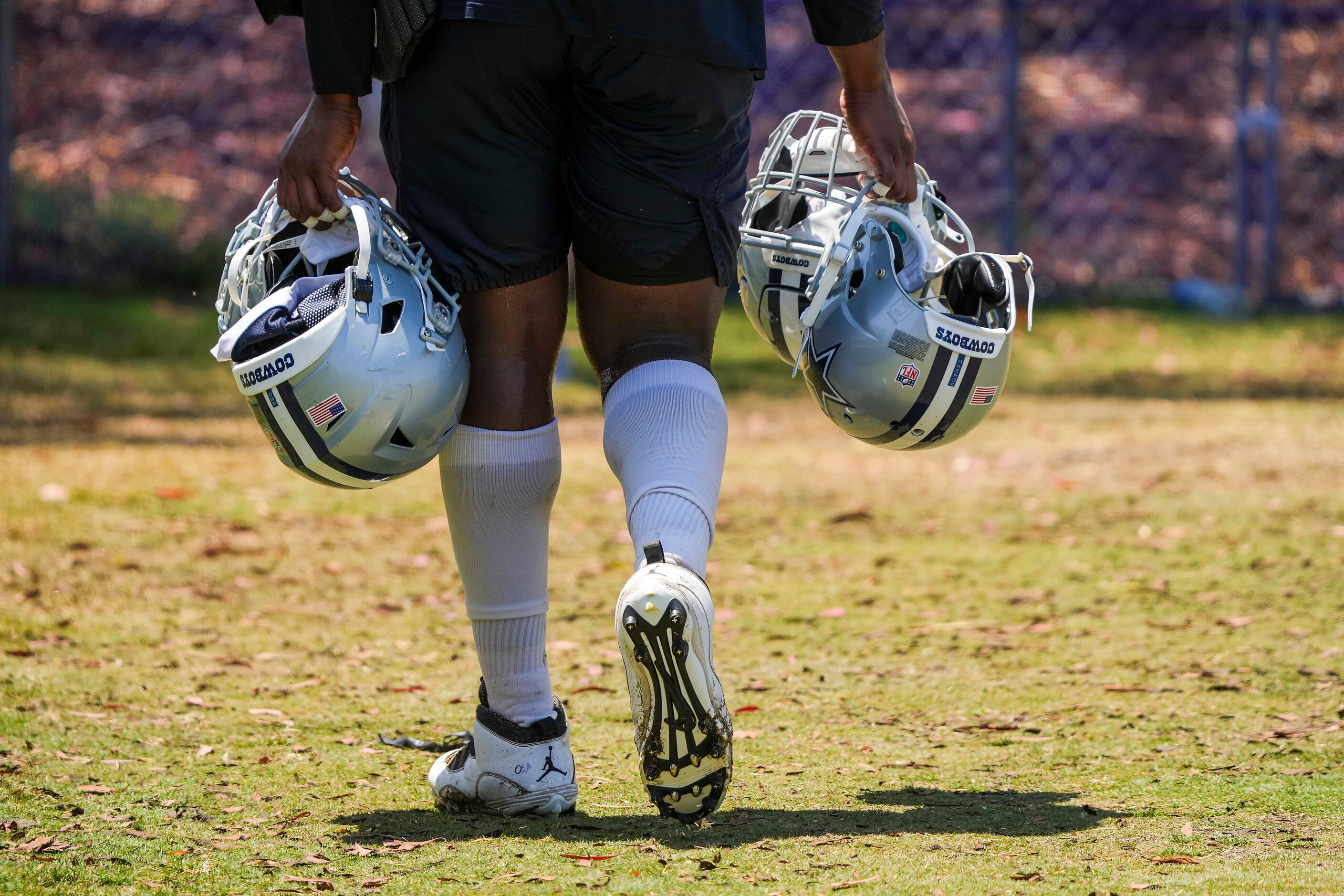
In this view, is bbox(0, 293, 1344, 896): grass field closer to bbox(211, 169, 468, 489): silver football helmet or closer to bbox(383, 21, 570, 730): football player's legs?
bbox(383, 21, 570, 730): football player's legs

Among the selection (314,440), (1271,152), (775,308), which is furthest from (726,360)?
(314,440)

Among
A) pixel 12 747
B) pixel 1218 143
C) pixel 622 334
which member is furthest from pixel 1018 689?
pixel 1218 143

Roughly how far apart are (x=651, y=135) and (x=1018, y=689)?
121 cm

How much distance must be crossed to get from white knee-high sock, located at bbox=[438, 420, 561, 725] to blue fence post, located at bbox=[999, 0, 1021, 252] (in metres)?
6.38

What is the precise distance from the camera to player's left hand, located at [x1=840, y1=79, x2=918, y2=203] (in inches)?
86.9

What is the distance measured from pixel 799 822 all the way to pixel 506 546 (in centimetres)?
53

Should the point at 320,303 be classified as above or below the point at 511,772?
above

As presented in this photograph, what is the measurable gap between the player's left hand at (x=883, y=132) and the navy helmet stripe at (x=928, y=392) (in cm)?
27

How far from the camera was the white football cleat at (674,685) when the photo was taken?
5.77 ft

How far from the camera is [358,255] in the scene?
1.98m

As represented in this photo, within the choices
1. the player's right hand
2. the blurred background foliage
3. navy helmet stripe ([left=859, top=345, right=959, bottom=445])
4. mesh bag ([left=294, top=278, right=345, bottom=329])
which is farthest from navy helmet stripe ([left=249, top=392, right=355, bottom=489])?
the blurred background foliage

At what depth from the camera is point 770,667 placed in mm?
2836

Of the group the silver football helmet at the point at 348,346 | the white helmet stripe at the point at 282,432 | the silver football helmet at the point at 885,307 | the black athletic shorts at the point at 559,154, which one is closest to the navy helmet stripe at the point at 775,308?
the silver football helmet at the point at 885,307

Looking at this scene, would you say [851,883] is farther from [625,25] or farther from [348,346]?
[625,25]
